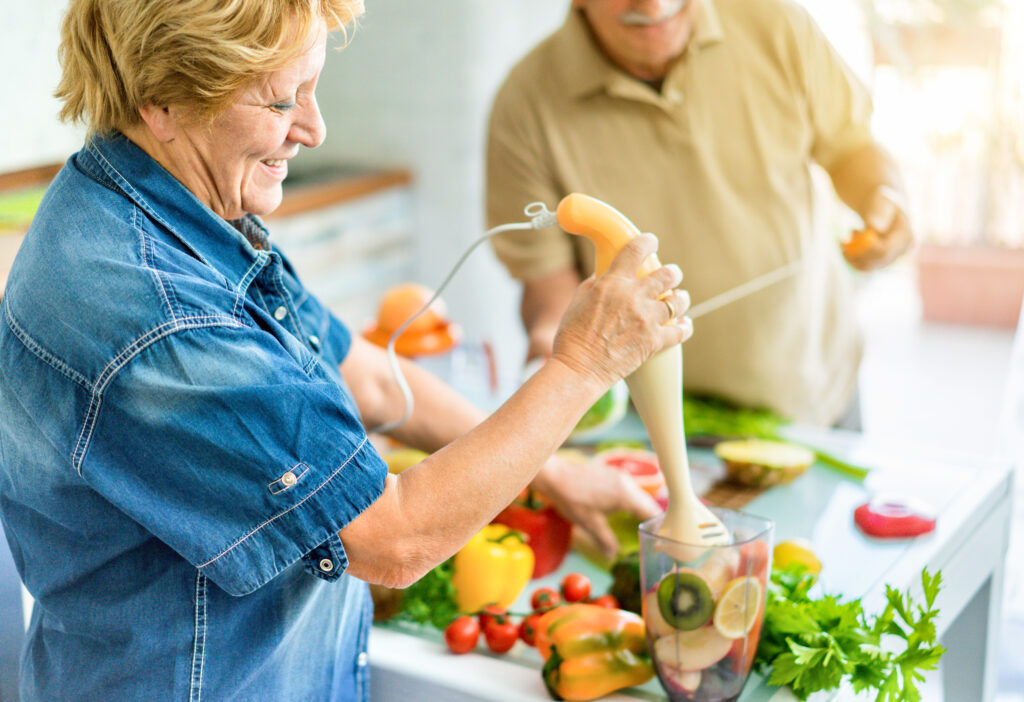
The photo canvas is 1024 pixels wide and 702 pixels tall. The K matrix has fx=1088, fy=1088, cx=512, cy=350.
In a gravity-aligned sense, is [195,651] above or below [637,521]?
above

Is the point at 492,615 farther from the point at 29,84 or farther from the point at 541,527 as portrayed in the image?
the point at 29,84

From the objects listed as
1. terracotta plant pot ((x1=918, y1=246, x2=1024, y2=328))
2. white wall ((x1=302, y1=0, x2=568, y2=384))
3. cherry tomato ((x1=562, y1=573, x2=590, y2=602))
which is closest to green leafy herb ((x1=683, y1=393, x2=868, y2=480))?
cherry tomato ((x1=562, y1=573, x2=590, y2=602))

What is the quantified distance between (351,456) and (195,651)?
0.24 meters

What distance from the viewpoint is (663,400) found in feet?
3.48

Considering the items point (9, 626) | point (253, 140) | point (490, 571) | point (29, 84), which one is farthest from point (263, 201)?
point (29, 84)

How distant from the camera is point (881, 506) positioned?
1352 millimetres

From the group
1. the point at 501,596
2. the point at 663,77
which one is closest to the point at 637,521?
the point at 501,596

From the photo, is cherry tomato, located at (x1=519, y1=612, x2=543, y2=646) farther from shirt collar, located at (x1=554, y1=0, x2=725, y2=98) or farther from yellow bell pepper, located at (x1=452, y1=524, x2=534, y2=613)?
shirt collar, located at (x1=554, y1=0, x2=725, y2=98)

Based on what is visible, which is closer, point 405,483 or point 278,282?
point 405,483

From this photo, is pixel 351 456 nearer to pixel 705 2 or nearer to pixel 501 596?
pixel 501 596

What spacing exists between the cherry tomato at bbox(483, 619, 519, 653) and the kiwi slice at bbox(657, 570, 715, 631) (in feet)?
0.63

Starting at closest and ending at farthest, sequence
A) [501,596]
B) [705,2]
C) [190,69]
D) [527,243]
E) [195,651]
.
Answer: [190,69] → [195,651] → [501,596] → [705,2] → [527,243]

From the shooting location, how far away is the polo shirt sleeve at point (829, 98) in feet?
5.62

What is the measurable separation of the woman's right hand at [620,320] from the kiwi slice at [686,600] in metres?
0.21
